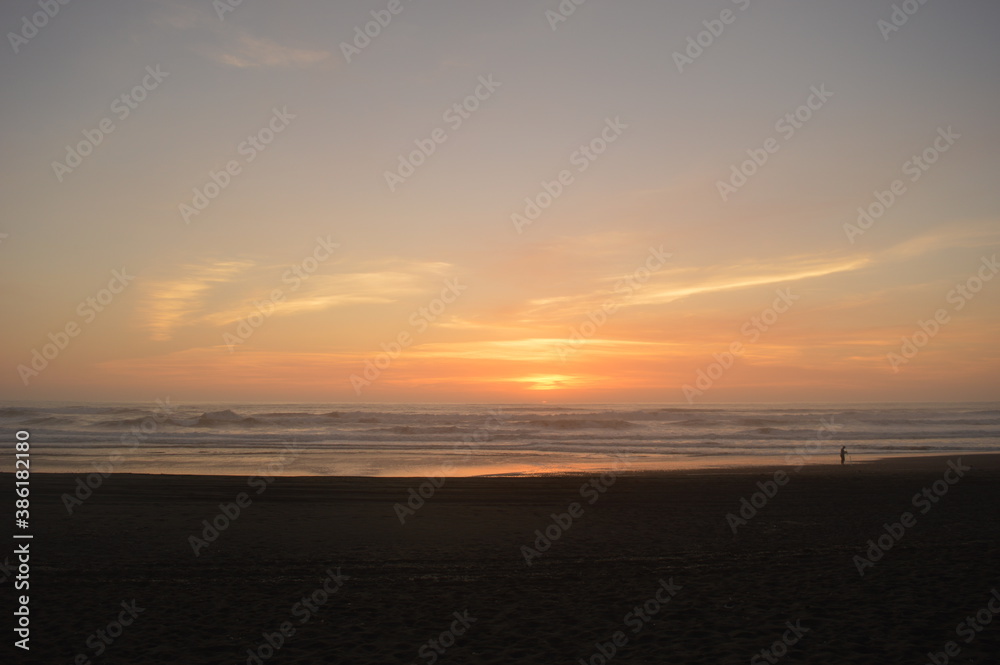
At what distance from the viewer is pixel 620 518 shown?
52.6 ft

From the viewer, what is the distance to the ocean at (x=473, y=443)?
96.1ft

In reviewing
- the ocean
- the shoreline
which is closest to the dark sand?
the shoreline

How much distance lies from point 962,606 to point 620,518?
8.29 meters

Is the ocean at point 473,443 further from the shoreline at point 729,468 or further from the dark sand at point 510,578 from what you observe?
the dark sand at point 510,578

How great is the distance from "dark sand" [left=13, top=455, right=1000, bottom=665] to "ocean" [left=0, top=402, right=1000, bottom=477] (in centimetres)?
1051

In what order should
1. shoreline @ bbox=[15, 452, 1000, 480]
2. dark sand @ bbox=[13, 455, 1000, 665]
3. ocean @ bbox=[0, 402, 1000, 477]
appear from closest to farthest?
dark sand @ bbox=[13, 455, 1000, 665] → shoreline @ bbox=[15, 452, 1000, 480] → ocean @ bbox=[0, 402, 1000, 477]

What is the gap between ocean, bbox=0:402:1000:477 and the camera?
2930 centimetres

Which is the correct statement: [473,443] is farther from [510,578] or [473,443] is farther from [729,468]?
[510,578]

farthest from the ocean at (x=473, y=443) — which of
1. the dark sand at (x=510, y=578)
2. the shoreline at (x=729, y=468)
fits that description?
the dark sand at (x=510, y=578)

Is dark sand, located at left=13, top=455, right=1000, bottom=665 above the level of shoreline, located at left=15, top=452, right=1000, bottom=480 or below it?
below

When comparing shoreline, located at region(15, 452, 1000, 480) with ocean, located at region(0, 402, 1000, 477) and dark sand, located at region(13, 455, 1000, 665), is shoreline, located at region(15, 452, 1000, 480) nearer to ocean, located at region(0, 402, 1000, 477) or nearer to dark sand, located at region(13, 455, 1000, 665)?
ocean, located at region(0, 402, 1000, 477)

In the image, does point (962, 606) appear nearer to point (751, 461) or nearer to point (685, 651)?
point (685, 651)

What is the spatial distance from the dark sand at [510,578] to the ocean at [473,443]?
10.5 metres

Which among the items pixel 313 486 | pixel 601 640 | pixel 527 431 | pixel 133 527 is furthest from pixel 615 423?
pixel 601 640
